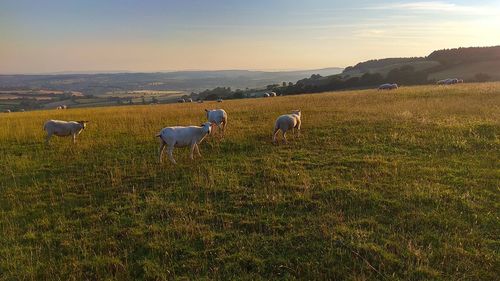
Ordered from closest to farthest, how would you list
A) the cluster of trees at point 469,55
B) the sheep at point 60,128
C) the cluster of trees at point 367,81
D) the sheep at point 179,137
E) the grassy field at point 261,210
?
the grassy field at point 261,210 → the sheep at point 179,137 → the sheep at point 60,128 → the cluster of trees at point 367,81 → the cluster of trees at point 469,55

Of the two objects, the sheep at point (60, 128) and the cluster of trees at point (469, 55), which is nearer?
the sheep at point (60, 128)

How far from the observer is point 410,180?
1061 cm

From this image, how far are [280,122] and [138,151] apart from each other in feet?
19.0

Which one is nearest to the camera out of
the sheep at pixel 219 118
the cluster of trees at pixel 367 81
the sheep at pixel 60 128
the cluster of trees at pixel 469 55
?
the sheep at pixel 60 128

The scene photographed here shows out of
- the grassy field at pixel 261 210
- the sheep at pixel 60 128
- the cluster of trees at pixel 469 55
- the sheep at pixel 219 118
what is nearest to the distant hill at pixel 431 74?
the cluster of trees at pixel 469 55

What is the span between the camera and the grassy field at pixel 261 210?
6828 millimetres

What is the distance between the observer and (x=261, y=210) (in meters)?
8.86

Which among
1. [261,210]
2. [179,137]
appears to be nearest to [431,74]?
[179,137]

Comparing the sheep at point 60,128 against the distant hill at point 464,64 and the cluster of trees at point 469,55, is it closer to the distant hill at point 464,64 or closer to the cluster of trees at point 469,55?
the distant hill at point 464,64

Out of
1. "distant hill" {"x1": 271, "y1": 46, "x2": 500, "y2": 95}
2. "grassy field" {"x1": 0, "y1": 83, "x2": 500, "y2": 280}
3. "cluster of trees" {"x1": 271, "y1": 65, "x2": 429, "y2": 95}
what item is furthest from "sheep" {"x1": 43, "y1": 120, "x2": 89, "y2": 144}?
"cluster of trees" {"x1": 271, "y1": 65, "x2": 429, "y2": 95}

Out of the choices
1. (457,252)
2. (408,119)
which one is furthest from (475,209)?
(408,119)

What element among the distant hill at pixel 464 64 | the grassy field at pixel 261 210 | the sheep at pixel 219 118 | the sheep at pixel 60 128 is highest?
the distant hill at pixel 464 64

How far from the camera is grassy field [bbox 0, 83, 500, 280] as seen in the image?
683 centimetres

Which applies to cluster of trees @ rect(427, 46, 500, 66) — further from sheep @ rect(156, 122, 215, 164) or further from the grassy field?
sheep @ rect(156, 122, 215, 164)
